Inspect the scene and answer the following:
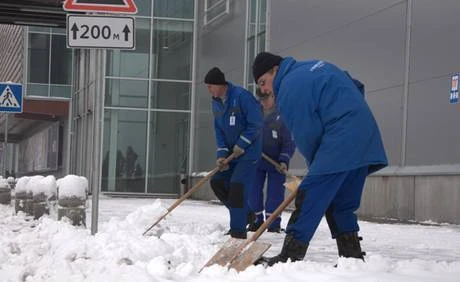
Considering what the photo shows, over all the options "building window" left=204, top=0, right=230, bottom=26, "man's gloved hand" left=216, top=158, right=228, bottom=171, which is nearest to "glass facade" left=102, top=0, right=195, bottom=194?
"building window" left=204, top=0, right=230, bottom=26

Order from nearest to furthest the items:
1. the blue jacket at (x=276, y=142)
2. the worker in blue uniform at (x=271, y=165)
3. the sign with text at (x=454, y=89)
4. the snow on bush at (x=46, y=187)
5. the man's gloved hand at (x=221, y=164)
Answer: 1. the man's gloved hand at (x=221, y=164)
2. the worker in blue uniform at (x=271, y=165)
3. the blue jacket at (x=276, y=142)
4. the snow on bush at (x=46, y=187)
5. the sign with text at (x=454, y=89)

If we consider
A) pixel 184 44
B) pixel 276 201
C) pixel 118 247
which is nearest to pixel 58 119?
pixel 184 44

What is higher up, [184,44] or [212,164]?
[184,44]

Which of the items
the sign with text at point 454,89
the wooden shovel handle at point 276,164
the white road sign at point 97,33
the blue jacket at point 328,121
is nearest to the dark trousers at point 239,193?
the wooden shovel handle at point 276,164

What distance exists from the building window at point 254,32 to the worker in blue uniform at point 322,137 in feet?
42.3

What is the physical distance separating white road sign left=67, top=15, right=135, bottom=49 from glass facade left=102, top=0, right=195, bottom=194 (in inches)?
620

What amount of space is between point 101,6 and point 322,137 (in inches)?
146

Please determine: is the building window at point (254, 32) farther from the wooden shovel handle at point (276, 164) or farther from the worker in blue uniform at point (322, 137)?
the worker in blue uniform at point (322, 137)

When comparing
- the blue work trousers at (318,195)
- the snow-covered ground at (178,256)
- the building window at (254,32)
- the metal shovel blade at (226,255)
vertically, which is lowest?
the snow-covered ground at (178,256)

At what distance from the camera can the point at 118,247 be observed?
19.5 feet

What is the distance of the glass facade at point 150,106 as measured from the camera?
76.3ft

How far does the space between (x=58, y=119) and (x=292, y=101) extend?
32493 millimetres

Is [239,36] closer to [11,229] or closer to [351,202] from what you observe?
[11,229]

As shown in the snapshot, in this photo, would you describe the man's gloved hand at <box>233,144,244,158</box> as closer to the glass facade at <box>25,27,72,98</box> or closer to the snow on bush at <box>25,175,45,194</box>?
the snow on bush at <box>25,175,45,194</box>
